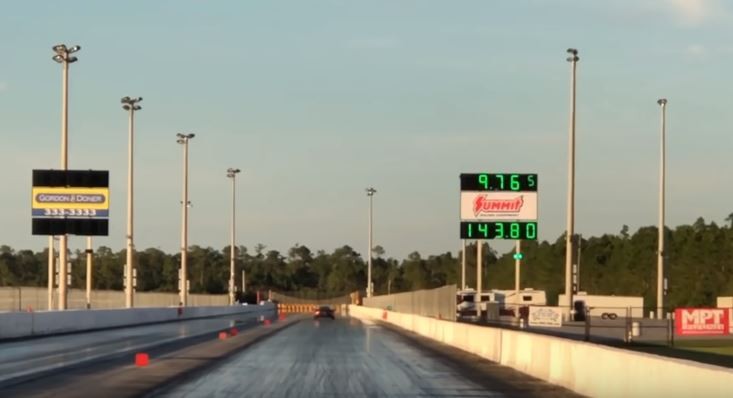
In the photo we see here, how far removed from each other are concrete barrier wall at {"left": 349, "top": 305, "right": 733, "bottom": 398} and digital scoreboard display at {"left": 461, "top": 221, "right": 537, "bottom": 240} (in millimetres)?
3357

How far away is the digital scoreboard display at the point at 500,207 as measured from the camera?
40.2 meters

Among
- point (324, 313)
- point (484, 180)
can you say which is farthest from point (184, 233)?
point (484, 180)

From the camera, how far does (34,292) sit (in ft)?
307

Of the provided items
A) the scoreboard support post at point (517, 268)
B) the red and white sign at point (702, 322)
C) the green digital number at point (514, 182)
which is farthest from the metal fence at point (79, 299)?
the red and white sign at point (702, 322)

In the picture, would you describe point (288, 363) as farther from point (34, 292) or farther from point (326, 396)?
point (34, 292)

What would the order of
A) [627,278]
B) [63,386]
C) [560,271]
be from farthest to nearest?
[560,271] → [627,278] → [63,386]

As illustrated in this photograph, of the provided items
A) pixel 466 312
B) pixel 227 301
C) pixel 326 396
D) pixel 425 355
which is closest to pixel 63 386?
pixel 326 396

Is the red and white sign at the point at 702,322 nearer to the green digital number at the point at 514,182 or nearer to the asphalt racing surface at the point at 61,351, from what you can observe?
the green digital number at the point at 514,182

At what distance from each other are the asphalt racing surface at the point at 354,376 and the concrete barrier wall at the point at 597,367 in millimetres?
397

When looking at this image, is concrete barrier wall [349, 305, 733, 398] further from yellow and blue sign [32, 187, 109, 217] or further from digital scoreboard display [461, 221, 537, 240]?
yellow and blue sign [32, 187, 109, 217]

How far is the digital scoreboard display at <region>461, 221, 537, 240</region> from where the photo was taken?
4038cm

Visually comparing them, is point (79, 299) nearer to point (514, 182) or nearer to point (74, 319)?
point (74, 319)

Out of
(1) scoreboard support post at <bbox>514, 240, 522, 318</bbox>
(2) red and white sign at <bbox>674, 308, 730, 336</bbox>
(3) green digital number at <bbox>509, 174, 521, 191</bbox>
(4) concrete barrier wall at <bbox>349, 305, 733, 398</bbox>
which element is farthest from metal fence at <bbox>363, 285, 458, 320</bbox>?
(4) concrete barrier wall at <bbox>349, 305, 733, 398</bbox>

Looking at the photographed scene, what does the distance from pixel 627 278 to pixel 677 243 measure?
9.09 metres
